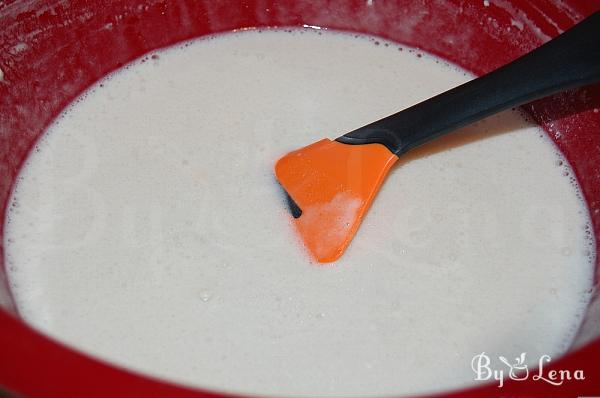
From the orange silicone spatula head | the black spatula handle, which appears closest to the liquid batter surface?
the orange silicone spatula head

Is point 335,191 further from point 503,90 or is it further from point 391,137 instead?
point 503,90

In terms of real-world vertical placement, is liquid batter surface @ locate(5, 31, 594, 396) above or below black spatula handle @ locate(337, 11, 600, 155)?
below

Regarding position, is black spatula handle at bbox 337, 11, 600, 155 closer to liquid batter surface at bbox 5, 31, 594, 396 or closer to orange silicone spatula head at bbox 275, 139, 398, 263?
orange silicone spatula head at bbox 275, 139, 398, 263

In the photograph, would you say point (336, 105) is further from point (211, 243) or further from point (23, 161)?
point (23, 161)

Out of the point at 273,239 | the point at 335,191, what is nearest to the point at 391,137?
the point at 335,191

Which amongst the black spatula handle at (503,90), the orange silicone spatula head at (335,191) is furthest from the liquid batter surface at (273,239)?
the black spatula handle at (503,90)

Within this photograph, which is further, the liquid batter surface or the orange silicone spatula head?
the orange silicone spatula head
